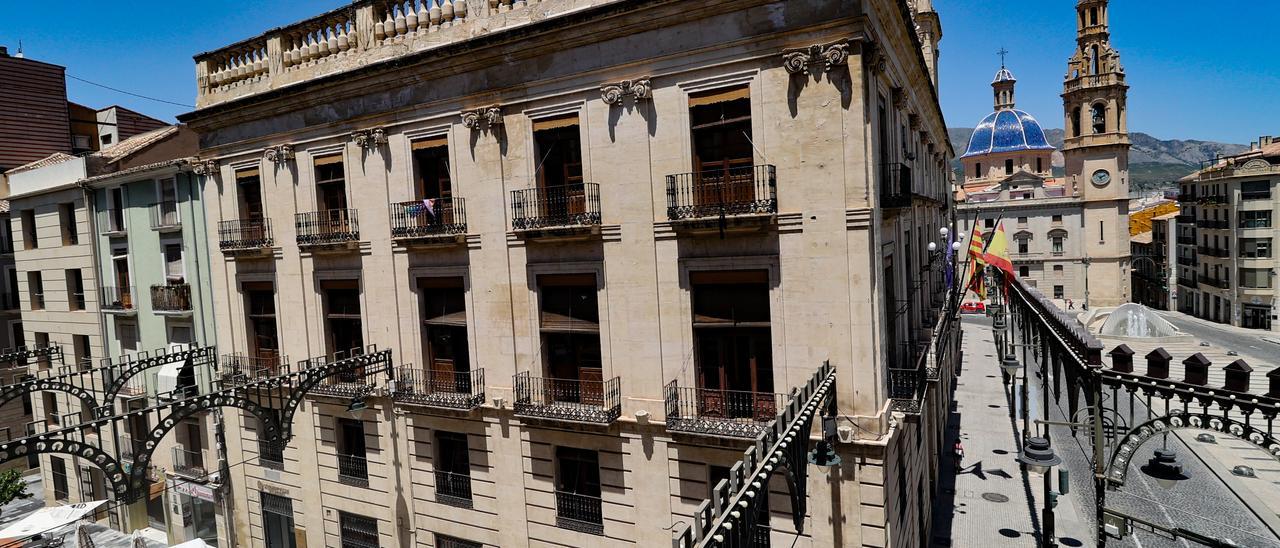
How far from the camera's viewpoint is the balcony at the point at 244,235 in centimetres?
2156

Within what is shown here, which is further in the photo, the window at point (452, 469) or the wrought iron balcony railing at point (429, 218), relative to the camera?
the window at point (452, 469)

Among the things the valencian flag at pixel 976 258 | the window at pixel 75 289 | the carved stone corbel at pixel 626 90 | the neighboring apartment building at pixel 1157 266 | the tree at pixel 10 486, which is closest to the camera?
the carved stone corbel at pixel 626 90

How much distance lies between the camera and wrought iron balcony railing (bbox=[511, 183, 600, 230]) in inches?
620

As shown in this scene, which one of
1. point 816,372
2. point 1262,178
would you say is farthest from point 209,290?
point 1262,178

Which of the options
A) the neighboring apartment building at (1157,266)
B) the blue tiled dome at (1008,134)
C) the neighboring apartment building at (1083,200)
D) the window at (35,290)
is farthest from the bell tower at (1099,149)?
the window at (35,290)

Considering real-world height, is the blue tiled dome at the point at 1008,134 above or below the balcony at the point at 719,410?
above

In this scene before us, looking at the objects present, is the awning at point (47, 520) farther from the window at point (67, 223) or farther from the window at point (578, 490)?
the window at point (578, 490)

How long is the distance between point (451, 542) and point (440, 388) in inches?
168

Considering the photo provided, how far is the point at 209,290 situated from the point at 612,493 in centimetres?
1650

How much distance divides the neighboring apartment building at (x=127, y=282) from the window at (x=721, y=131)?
59.7 feet

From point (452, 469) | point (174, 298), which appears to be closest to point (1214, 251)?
point (452, 469)

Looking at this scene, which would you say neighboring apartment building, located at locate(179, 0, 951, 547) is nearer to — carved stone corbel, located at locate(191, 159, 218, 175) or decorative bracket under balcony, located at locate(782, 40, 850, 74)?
decorative bracket under balcony, located at locate(782, 40, 850, 74)

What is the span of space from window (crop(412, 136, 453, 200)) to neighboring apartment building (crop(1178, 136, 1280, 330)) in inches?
3231

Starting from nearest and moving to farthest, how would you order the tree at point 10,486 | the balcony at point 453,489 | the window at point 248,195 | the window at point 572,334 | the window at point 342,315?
the window at point 572,334
the balcony at point 453,489
the window at point 342,315
the window at point 248,195
the tree at point 10,486
